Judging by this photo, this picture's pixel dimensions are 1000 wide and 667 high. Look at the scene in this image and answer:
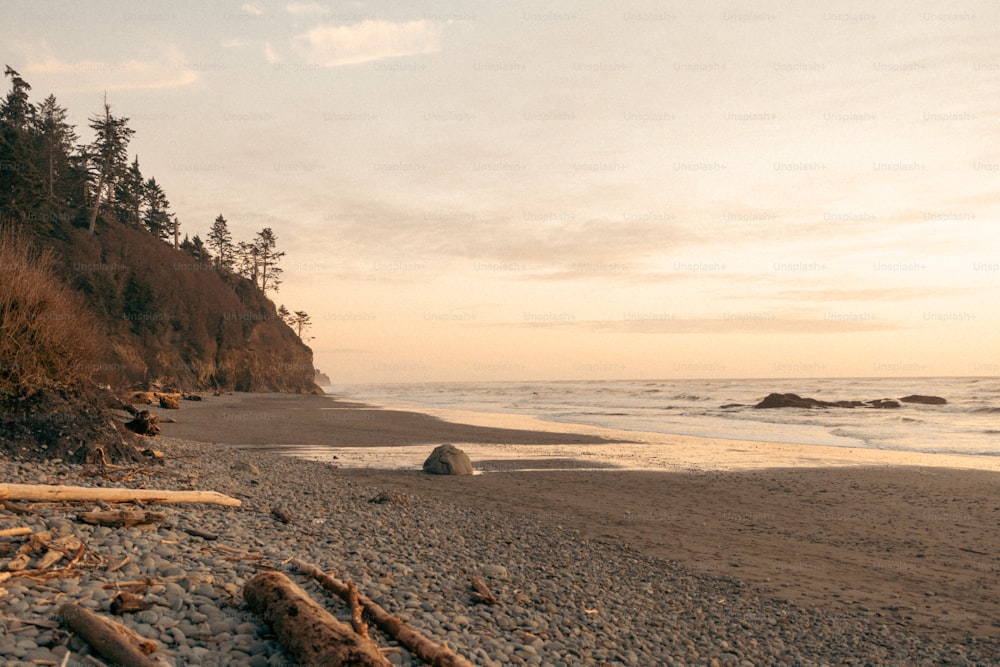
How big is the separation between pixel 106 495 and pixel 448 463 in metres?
9.74

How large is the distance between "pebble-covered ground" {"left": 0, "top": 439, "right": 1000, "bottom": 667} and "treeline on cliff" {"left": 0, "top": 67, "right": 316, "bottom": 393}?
139 ft

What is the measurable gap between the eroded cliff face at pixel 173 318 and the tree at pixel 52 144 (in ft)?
23.4

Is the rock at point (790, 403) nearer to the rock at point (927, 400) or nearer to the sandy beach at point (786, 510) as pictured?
the rock at point (927, 400)

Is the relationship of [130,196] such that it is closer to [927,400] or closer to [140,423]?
[140,423]

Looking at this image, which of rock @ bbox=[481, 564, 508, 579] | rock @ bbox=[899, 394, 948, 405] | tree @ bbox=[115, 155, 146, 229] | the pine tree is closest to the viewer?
rock @ bbox=[481, 564, 508, 579]

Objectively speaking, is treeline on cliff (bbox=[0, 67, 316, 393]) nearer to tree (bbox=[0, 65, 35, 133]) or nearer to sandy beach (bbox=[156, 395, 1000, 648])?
tree (bbox=[0, 65, 35, 133])

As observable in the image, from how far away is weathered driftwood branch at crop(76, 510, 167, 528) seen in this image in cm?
740

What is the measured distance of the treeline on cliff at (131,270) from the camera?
53.6 metres

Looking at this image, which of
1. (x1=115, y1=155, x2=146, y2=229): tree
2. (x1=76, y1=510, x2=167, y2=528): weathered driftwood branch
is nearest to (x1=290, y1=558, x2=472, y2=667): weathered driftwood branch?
(x1=76, y1=510, x2=167, y2=528): weathered driftwood branch

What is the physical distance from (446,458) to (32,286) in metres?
10.1

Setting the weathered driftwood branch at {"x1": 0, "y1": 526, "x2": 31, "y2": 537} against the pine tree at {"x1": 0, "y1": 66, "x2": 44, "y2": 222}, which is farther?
the pine tree at {"x1": 0, "y1": 66, "x2": 44, "y2": 222}

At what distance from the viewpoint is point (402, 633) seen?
17.5 ft

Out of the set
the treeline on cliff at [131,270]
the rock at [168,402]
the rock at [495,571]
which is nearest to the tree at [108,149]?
the treeline on cliff at [131,270]

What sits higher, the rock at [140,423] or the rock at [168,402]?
the rock at [140,423]
